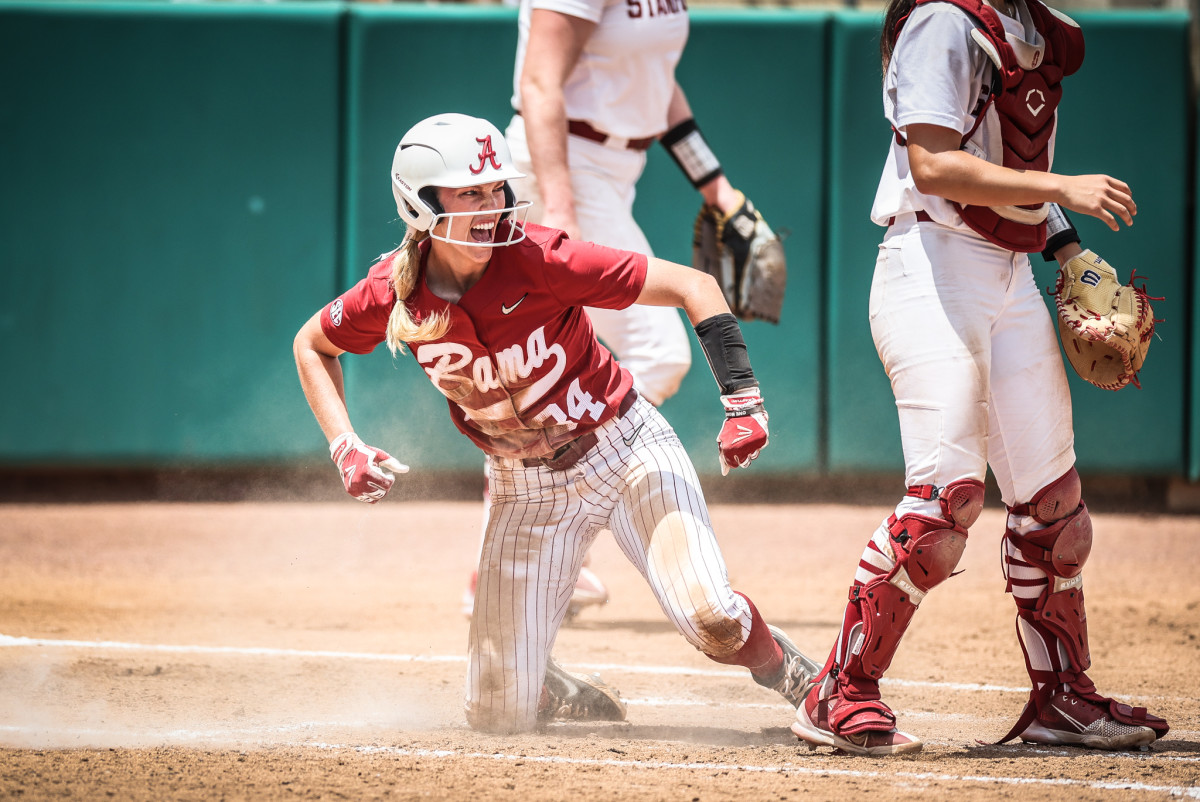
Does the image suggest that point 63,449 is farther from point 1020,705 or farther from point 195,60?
point 1020,705

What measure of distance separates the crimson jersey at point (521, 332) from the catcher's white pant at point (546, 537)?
103mm

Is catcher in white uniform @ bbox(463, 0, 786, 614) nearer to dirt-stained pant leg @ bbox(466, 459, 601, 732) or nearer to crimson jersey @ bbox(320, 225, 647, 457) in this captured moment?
crimson jersey @ bbox(320, 225, 647, 457)

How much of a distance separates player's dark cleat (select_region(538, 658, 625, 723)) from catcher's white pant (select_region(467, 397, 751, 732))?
143mm

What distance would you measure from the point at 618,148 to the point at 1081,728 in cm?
247

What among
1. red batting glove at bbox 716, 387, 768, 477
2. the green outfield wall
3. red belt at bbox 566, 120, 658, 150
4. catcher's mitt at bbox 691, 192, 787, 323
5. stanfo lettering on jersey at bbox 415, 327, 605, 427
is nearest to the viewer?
red batting glove at bbox 716, 387, 768, 477

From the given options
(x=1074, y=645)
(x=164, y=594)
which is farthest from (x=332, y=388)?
(x=164, y=594)

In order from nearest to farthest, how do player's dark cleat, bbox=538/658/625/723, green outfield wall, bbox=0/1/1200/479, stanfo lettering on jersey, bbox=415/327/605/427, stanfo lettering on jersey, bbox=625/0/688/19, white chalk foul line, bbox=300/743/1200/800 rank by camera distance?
1. white chalk foul line, bbox=300/743/1200/800
2. stanfo lettering on jersey, bbox=415/327/605/427
3. player's dark cleat, bbox=538/658/625/723
4. stanfo lettering on jersey, bbox=625/0/688/19
5. green outfield wall, bbox=0/1/1200/479

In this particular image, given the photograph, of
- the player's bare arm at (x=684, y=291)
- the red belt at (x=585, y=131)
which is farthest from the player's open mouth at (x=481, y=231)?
the red belt at (x=585, y=131)

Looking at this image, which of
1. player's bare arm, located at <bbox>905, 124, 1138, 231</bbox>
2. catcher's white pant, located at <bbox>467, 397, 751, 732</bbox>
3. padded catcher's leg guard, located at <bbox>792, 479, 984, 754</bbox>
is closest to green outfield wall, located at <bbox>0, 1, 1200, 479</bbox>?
catcher's white pant, located at <bbox>467, 397, 751, 732</bbox>

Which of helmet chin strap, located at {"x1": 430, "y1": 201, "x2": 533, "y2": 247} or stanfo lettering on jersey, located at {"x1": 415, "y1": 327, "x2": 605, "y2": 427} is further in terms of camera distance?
stanfo lettering on jersey, located at {"x1": 415, "y1": 327, "x2": 605, "y2": 427}

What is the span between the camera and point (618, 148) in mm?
4637

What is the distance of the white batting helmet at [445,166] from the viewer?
324cm

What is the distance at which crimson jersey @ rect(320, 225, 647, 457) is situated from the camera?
329 cm

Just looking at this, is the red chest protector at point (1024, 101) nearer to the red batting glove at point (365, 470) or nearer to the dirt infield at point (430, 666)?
the dirt infield at point (430, 666)
